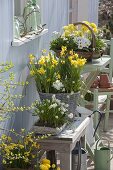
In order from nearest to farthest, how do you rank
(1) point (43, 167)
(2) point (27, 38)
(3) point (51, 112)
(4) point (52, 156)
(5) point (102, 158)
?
(1) point (43, 167), (3) point (51, 112), (4) point (52, 156), (2) point (27, 38), (5) point (102, 158)

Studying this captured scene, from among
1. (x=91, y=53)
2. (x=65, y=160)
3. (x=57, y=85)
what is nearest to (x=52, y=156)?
(x=65, y=160)

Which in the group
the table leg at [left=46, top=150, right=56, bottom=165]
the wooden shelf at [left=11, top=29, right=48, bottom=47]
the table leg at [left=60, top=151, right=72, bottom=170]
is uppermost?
the wooden shelf at [left=11, top=29, right=48, bottom=47]

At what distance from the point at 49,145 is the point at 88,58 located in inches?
44.8

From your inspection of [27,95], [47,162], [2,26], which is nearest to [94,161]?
[27,95]

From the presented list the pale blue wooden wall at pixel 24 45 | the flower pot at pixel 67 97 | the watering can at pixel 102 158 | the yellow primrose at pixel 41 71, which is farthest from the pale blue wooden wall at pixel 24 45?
the watering can at pixel 102 158

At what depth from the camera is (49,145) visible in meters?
3.23

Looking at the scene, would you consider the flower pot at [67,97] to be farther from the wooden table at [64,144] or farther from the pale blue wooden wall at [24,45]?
the pale blue wooden wall at [24,45]

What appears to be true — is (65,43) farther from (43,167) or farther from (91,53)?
(43,167)

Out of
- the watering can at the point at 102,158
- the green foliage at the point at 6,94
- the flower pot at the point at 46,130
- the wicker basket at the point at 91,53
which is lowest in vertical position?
the watering can at the point at 102,158

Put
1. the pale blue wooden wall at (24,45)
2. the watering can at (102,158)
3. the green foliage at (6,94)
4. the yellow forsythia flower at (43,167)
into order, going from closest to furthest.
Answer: the green foliage at (6,94) → the yellow forsythia flower at (43,167) → the pale blue wooden wall at (24,45) → the watering can at (102,158)

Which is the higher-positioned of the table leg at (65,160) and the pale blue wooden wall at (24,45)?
the pale blue wooden wall at (24,45)

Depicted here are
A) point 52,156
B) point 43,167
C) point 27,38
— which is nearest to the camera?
point 43,167

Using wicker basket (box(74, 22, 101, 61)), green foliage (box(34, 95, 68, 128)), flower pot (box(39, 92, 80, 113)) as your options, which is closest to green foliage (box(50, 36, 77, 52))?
wicker basket (box(74, 22, 101, 61))

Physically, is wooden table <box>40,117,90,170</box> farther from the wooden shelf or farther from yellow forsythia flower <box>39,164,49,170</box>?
the wooden shelf
